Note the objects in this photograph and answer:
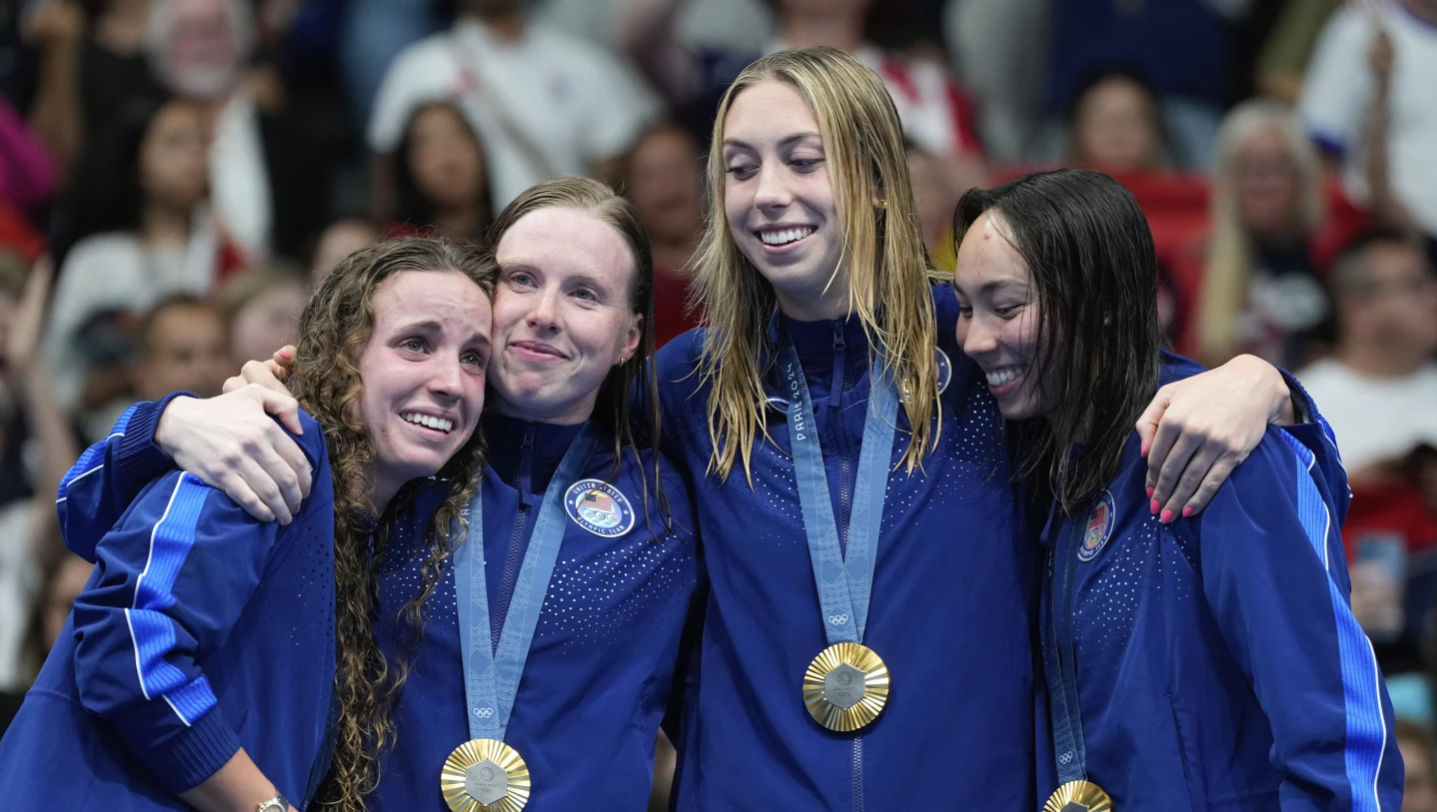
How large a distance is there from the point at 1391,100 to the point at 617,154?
3.38 metres

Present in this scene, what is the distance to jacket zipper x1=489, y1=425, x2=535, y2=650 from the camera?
141 inches

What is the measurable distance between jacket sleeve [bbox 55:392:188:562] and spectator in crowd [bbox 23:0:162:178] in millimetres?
4794

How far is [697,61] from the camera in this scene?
8102 mm

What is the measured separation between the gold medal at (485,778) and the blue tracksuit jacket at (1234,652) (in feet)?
3.74

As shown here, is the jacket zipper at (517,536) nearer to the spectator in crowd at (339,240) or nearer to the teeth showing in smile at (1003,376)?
the teeth showing in smile at (1003,376)

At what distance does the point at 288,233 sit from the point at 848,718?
4973 millimetres

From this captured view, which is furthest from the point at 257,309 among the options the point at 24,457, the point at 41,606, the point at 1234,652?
the point at 1234,652

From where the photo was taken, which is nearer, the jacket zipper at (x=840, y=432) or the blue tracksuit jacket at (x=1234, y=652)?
the blue tracksuit jacket at (x=1234, y=652)

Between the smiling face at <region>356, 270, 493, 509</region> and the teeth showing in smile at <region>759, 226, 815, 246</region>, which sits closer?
the smiling face at <region>356, 270, 493, 509</region>

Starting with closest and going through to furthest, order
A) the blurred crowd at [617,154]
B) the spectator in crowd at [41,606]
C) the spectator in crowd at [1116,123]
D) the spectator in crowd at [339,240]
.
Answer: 1. the spectator in crowd at [41,606]
2. the blurred crowd at [617,154]
3. the spectator in crowd at [339,240]
4. the spectator in crowd at [1116,123]

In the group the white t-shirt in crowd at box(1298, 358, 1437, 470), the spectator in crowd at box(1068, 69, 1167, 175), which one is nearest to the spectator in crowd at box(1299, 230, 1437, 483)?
the white t-shirt in crowd at box(1298, 358, 1437, 470)

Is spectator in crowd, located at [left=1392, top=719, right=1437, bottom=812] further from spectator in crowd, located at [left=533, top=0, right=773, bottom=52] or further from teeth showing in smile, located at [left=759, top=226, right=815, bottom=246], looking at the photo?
spectator in crowd, located at [left=533, top=0, right=773, bottom=52]

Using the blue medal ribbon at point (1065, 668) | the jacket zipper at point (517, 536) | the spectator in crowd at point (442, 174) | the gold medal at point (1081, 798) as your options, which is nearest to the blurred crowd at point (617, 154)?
the spectator in crowd at point (442, 174)

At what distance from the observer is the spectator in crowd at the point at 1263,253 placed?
22.7 feet
